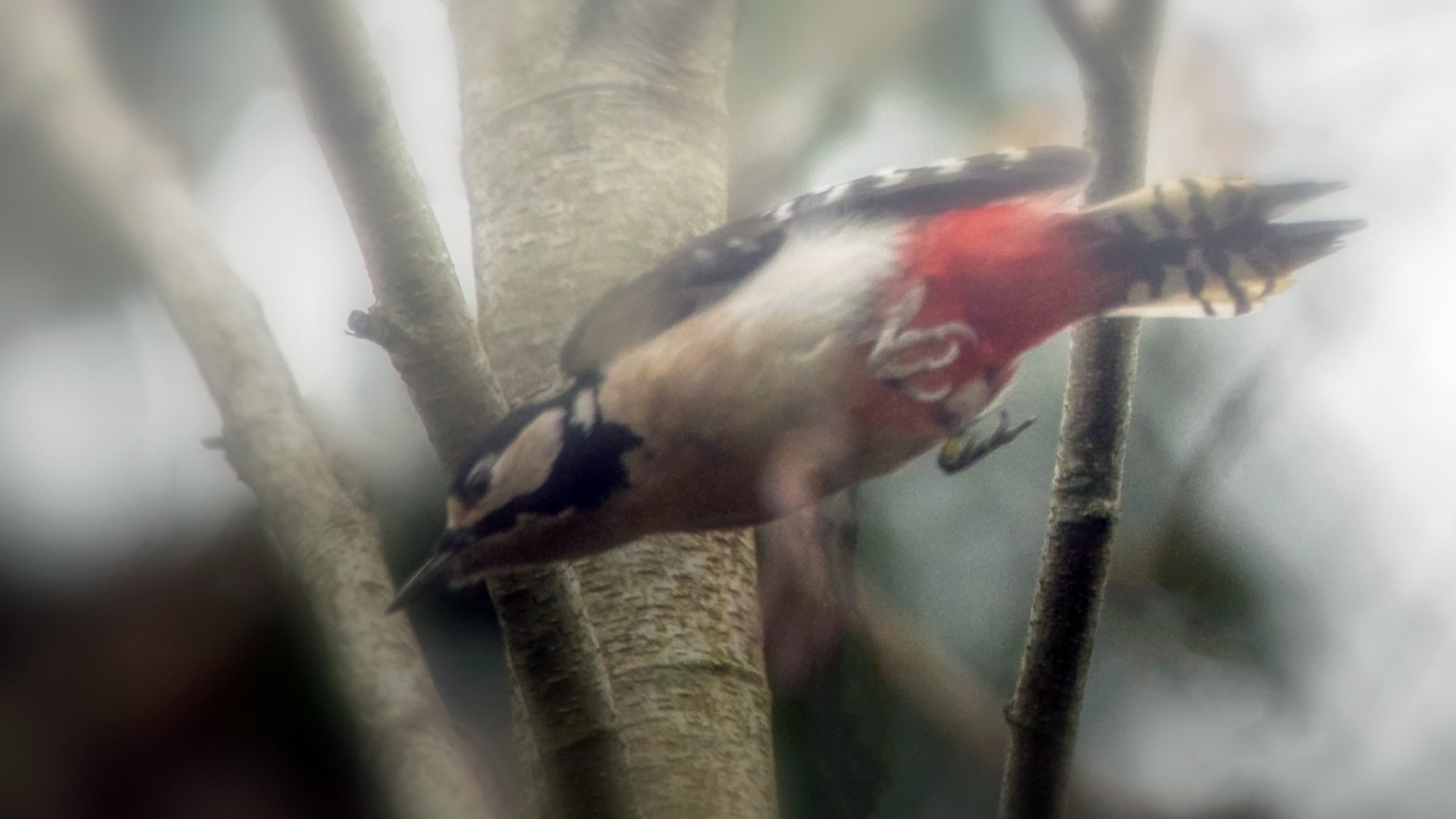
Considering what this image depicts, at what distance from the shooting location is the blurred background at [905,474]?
79 centimetres

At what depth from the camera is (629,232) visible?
925 millimetres

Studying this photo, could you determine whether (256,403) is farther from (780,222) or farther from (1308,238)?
(1308,238)

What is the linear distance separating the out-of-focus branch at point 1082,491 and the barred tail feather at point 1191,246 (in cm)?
3

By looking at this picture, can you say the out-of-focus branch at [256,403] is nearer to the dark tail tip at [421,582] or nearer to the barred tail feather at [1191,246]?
the dark tail tip at [421,582]

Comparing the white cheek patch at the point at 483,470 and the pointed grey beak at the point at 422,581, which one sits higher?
the white cheek patch at the point at 483,470

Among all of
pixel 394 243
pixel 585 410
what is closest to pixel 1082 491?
pixel 585 410

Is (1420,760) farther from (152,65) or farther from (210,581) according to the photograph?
(152,65)

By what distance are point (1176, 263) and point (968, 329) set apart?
0.14 meters

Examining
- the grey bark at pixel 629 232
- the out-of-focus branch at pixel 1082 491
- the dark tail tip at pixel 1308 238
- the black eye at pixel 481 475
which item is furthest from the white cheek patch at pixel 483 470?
the dark tail tip at pixel 1308 238

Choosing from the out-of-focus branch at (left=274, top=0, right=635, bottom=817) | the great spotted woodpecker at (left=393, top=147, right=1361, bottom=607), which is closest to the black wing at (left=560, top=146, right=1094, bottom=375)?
the great spotted woodpecker at (left=393, top=147, right=1361, bottom=607)

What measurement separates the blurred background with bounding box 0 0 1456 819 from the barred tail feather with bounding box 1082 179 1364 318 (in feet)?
0.14

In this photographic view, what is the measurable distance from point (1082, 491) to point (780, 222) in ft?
0.90

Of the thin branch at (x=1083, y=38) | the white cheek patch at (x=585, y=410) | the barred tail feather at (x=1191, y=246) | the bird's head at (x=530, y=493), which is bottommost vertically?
the bird's head at (x=530, y=493)

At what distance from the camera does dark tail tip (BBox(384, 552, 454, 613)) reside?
0.75 metres
